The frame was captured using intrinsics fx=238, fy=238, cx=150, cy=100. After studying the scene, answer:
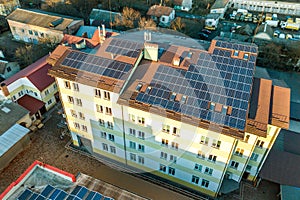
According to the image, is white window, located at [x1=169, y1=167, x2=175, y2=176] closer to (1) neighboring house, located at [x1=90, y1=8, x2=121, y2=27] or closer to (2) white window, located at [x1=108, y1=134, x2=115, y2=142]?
(2) white window, located at [x1=108, y1=134, x2=115, y2=142]

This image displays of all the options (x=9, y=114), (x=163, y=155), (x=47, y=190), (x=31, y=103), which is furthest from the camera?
(x=31, y=103)

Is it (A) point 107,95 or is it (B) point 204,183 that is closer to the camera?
(A) point 107,95

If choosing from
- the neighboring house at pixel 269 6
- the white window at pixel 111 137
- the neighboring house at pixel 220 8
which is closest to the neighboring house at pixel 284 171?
the white window at pixel 111 137

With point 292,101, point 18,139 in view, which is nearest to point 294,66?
point 292,101

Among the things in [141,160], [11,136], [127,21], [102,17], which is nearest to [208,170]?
[141,160]

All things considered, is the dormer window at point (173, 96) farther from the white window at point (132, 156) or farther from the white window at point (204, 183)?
the white window at point (204, 183)

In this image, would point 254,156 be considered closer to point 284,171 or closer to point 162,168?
point 284,171
